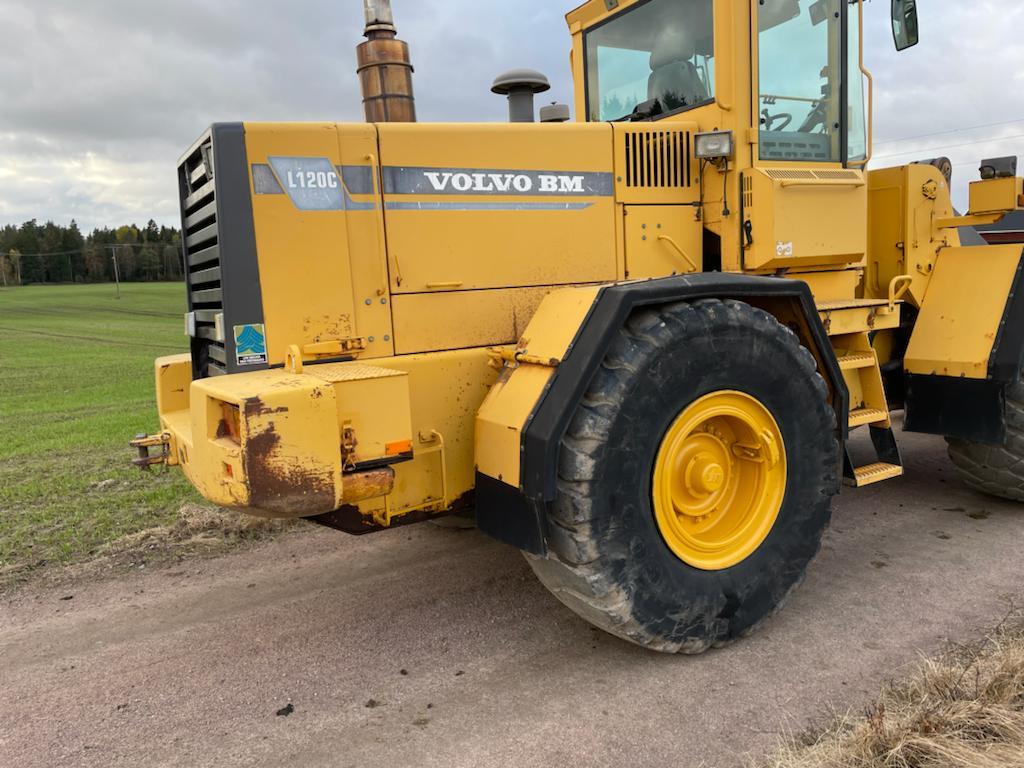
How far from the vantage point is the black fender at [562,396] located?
298 cm

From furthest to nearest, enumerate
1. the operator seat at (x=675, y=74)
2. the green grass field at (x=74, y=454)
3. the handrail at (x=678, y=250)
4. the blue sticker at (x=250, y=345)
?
the green grass field at (x=74, y=454) < the operator seat at (x=675, y=74) < the handrail at (x=678, y=250) < the blue sticker at (x=250, y=345)

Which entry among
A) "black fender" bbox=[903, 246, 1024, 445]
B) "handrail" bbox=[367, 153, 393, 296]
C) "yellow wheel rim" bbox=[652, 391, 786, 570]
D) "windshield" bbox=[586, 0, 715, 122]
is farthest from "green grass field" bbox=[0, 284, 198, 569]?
"black fender" bbox=[903, 246, 1024, 445]

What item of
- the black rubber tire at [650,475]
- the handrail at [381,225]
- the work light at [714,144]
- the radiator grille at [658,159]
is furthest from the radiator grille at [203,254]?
the work light at [714,144]

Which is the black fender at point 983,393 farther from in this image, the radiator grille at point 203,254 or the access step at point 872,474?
the radiator grille at point 203,254

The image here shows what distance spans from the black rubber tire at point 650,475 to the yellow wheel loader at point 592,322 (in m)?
0.01

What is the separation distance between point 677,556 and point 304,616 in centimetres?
191

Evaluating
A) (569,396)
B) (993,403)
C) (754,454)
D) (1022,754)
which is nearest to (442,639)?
(569,396)

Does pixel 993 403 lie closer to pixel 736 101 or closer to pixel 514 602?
pixel 736 101

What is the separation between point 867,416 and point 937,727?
2074 millimetres

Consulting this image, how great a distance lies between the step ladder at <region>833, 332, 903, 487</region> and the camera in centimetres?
425

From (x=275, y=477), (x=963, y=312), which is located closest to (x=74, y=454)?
(x=275, y=477)

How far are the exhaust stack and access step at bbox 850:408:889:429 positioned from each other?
9.34 ft

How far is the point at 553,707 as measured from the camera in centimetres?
301

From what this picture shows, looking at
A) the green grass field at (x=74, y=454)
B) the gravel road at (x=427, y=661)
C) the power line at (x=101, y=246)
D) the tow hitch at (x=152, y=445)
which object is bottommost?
the gravel road at (x=427, y=661)
